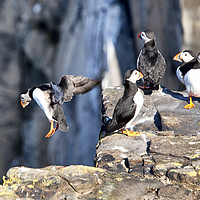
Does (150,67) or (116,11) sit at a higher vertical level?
(116,11)

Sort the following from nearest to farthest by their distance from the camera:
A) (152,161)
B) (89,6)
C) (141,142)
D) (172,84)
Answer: (152,161) < (141,142) < (172,84) < (89,6)

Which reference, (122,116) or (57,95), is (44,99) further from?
(122,116)

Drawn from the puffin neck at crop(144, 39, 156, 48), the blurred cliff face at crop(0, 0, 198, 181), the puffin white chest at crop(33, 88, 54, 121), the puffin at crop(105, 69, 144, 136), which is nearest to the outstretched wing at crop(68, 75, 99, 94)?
the puffin white chest at crop(33, 88, 54, 121)

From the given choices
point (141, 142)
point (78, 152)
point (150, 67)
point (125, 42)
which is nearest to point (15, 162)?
point (78, 152)

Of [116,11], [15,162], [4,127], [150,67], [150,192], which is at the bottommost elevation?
[15,162]

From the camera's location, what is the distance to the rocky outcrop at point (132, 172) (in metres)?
2.84

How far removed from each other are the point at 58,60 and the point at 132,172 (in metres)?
9.19

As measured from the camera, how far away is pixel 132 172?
323cm

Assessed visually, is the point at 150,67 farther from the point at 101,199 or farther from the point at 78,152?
the point at 78,152

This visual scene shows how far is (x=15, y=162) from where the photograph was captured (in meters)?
12.5

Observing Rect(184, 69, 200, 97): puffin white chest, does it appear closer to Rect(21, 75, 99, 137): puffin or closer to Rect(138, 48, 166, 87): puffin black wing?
Rect(138, 48, 166, 87): puffin black wing

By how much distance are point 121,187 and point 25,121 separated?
10.0 meters

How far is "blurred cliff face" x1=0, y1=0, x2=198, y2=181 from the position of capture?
10.9m

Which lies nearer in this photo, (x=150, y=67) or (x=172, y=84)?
(x=150, y=67)
